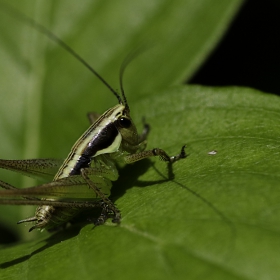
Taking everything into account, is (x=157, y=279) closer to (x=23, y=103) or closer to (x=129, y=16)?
(x=23, y=103)

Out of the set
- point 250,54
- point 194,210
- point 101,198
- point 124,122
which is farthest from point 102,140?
point 250,54

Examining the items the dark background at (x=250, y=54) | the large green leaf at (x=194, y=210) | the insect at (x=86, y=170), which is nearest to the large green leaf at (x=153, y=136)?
the large green leaf at (x=194, y=210)

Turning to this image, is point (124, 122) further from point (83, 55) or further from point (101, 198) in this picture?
point (83, 55)

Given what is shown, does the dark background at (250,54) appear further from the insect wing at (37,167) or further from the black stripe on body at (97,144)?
the insect wing at (37,167)

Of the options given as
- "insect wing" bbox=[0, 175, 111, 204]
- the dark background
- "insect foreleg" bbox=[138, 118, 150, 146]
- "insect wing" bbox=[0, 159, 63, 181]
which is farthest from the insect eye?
the dark background

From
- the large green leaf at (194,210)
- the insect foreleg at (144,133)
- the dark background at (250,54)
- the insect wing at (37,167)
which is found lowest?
the large green leaf at (194,210)

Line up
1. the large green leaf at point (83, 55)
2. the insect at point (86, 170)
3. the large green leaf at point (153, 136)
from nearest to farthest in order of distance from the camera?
the large green leaf at point (153, 136) → the insect at point (86, 170) → the large green leaf at point (83, 55)

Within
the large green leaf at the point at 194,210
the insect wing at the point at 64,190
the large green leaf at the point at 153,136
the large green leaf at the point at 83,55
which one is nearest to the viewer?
the large green leaf at the point at 194,210
